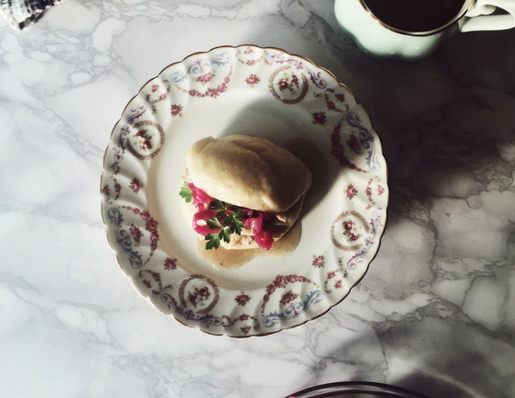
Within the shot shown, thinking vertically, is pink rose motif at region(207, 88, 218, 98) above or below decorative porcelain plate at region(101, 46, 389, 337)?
above

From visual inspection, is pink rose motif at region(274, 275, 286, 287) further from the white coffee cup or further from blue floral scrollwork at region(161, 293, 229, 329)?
the white coffee cup

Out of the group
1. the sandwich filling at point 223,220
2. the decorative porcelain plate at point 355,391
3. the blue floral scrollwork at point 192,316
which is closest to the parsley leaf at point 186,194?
the sandwich filling at point 223,220

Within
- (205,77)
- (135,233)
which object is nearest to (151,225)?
(135,233)

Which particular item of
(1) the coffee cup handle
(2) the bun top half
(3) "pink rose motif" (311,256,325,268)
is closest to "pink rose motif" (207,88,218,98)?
(2) the bun top half

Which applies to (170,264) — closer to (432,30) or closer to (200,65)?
(200,65)

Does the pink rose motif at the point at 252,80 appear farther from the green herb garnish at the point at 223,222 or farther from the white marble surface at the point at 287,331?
the green herb garnish at the point at 223,222

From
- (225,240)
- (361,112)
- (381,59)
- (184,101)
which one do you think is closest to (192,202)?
(225,240)

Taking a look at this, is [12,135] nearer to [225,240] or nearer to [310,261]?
[225,240]
